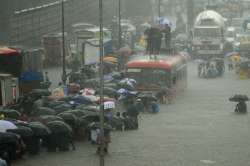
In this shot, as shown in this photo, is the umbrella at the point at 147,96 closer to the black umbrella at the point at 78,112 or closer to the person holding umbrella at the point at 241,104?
the person holding umbrella at the point at 241,104

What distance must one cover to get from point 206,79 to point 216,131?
2226 centimetres

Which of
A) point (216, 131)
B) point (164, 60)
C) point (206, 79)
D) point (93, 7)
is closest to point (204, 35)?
point (206, 79)

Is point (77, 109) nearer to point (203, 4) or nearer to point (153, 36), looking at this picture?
A: point (153, 36)

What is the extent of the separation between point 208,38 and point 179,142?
3946cm

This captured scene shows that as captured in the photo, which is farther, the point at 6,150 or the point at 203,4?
the point at 203,4

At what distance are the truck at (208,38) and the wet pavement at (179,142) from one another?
26835mm

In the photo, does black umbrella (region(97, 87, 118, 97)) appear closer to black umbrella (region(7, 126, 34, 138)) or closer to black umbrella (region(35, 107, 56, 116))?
black umbrella (region(35, 107, 56, 116))

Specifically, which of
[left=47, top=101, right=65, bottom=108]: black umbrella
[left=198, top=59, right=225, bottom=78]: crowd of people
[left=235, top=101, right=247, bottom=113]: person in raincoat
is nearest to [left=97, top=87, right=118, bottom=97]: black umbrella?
[left=47, top=101, right=65, bottom=108]: black umbrella

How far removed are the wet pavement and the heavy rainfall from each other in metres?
0.03

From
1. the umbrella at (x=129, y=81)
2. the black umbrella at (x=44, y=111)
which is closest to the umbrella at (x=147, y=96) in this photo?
the umbrella at (x=129, y=81)

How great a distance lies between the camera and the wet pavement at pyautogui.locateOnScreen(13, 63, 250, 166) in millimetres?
19812

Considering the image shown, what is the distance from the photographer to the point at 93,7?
262 ft

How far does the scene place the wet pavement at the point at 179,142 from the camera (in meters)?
19.8

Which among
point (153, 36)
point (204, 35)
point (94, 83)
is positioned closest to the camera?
point (94, 83)
